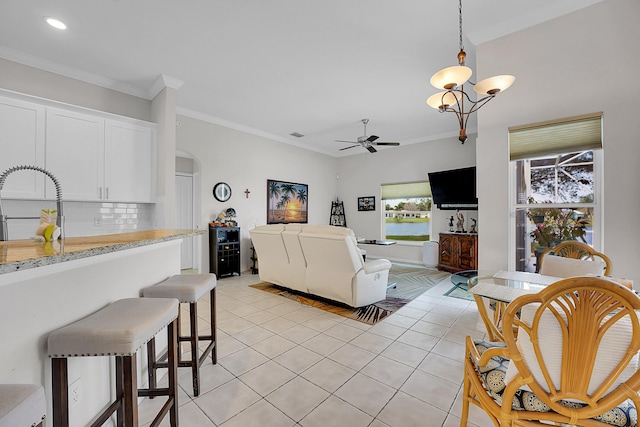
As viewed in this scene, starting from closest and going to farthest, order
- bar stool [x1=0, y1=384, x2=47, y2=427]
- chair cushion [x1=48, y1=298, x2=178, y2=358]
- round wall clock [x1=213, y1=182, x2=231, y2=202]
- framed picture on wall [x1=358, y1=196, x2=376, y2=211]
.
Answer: bar stool [x1=0, y1=384, x2=47, y2=427] < chair cushion [x1=48, y1=298, x2=178, y2=358] < round wall clock [x1=213, y1=182, x2=231, y2=202] < framed picture on wall [x1=358, y1=196, x2=376, y2=211]

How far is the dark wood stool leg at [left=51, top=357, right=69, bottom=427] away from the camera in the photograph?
1082 millimetres

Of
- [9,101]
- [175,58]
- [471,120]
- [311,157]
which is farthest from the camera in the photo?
[311,157]

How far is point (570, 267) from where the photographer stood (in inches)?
79.1

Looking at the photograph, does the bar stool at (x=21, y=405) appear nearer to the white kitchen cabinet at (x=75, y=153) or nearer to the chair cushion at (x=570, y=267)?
the chair cushion at (x=570, y=267)

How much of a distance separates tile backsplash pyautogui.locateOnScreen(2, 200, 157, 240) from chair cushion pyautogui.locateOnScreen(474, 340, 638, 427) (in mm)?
4208

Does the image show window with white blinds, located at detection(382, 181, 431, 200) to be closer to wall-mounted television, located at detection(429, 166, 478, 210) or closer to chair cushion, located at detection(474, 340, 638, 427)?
wall-mounted television, located at detection(429, 166, 478, 210)

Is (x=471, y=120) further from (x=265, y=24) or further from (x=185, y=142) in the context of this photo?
(x=185, y=142)

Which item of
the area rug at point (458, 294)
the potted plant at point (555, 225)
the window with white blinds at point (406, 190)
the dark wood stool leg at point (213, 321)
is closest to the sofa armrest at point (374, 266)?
the area rug at point (458, 294)

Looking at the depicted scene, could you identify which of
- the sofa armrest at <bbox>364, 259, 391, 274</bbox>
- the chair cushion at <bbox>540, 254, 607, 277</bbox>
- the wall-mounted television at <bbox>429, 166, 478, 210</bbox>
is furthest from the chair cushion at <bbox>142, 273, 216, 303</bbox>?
the wall-mounted television at <bbox>429, 166, 478, 210</bbox>

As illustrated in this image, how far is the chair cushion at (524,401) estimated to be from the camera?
3.25 feet

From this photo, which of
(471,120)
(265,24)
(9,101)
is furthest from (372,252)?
(9,101)

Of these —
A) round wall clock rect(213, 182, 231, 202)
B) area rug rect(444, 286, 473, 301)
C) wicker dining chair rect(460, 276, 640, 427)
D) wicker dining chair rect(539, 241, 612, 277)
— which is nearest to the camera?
wicker dining chair rect(460, 276, 640, 427)

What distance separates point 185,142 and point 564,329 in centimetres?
523

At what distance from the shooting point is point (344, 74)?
3.49 m
